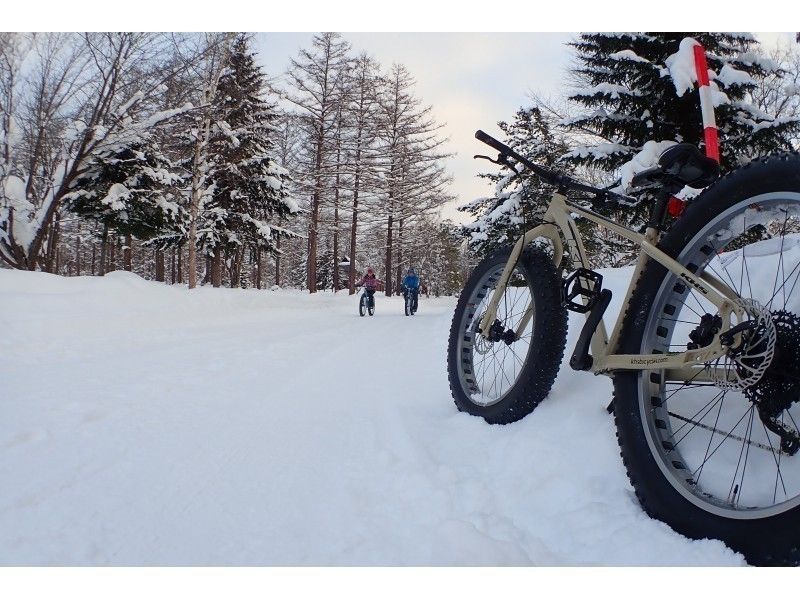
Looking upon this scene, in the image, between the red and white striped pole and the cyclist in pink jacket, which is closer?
the red and white striped pole

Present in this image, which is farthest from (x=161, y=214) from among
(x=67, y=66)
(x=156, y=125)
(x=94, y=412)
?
(x=94, y=412)

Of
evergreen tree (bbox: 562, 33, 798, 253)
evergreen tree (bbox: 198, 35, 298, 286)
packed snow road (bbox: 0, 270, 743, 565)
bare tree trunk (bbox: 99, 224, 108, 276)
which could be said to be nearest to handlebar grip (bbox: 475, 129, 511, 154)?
packed snow road (bbox: 0, 270, 743, 565)

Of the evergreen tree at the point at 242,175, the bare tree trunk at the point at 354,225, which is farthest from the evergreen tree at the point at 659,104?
the bare tree trunk at the point at 354,225

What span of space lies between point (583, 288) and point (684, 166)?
27.8 inches

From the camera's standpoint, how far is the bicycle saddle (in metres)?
1.85

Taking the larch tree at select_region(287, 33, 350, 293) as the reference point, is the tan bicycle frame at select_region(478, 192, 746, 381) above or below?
below

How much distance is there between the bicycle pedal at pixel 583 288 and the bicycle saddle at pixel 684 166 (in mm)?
537

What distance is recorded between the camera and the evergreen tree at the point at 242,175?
1916 centimetres

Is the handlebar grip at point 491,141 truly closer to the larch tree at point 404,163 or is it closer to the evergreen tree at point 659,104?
the evergreen tree at point 659,104

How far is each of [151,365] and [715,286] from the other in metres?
4.82

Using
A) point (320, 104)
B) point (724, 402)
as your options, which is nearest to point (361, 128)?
point (320, 104)

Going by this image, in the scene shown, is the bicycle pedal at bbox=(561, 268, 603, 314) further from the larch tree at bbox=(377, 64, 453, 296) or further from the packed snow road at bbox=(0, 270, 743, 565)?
the larch tree at bbox=(377, 64, 453, 296)

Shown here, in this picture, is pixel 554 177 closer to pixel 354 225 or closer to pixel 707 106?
pixel 707 106

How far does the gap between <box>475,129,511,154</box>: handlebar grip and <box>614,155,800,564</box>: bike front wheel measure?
1.29 m
